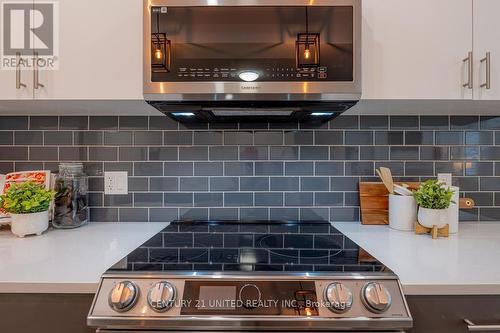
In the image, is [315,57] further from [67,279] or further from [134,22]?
[67,279]

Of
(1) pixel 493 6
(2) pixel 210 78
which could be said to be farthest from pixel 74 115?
(1) pixel 493 6

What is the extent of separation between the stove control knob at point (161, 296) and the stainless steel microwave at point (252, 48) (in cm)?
60

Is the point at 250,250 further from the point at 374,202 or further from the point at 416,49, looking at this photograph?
the point at 416,49

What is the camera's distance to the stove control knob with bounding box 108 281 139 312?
722mm

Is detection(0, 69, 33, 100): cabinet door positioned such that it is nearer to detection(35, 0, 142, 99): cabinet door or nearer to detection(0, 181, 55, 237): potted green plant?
detection(35, 0, 142, 99): cabinet door

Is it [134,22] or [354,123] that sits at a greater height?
[134,22]

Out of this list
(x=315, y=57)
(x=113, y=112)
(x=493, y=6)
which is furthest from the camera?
(x=113, y=112)

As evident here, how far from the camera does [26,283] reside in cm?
76

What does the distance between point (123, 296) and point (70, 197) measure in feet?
2.56

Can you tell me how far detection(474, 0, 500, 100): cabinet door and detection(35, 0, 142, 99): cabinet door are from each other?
4.04 feet

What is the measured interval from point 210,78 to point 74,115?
0.84 metres

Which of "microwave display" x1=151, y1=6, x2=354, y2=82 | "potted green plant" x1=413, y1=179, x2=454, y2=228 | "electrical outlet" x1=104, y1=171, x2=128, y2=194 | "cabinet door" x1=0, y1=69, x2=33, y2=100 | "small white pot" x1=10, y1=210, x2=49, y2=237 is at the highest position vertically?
"microwave display" x1=151, y1=6, x2=354, y2=82

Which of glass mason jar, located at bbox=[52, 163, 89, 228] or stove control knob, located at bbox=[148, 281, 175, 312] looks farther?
glass mason jar, located at bbox=[52, 163, 89, 228]

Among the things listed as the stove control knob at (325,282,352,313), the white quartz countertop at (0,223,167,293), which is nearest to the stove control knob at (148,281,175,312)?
the white quartz countertop at (0,223,167,293)
